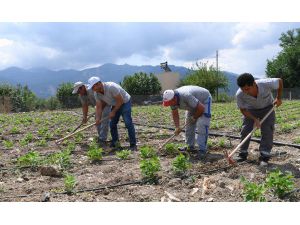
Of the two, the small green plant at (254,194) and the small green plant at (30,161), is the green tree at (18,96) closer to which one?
the small green plant at (30,161)

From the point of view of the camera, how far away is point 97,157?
7.14 metres

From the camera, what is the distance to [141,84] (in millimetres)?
50938

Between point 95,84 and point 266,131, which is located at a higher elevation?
point 95,84

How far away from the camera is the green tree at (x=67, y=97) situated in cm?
4207

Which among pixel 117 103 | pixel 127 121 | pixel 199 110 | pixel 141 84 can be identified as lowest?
pixel 127 121

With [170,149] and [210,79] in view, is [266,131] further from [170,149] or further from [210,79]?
[210,79]

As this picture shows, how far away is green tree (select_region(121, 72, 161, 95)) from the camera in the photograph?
167ft

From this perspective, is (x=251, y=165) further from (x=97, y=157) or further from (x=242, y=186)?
(x=97, y=157)

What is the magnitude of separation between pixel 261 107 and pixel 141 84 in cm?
4462

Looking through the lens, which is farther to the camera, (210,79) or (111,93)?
(210,79)

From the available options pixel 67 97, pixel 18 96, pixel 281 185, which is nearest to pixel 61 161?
pixel 281 185

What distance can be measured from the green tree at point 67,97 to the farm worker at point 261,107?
35.3m

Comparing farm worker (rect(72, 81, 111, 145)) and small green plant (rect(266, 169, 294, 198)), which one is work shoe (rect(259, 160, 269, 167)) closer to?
small green plant (rect(266, 169, 294, 198))
